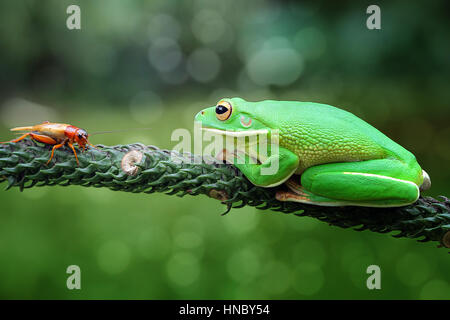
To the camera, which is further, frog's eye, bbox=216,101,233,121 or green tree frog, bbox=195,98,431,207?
frog's eye, bbox=216,101,233,121

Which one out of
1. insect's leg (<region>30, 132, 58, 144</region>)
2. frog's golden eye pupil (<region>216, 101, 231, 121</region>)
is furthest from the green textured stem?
frog's golden eye pupil (<region>216, 101, 231, 121</region>)

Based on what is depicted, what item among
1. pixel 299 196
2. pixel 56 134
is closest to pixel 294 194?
pixel 299 196

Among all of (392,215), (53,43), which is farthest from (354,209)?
(53,43)

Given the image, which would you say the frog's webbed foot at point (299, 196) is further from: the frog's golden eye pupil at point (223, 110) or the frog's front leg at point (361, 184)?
the frog's golden eye pupil at point (223, 110)

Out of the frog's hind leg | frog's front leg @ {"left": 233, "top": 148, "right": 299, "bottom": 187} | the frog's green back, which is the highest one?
the frog's green back

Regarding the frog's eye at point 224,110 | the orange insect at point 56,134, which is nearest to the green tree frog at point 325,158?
the frog's eye at point 224,110

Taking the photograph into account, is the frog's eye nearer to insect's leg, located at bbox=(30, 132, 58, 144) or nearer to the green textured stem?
the green textured stem
